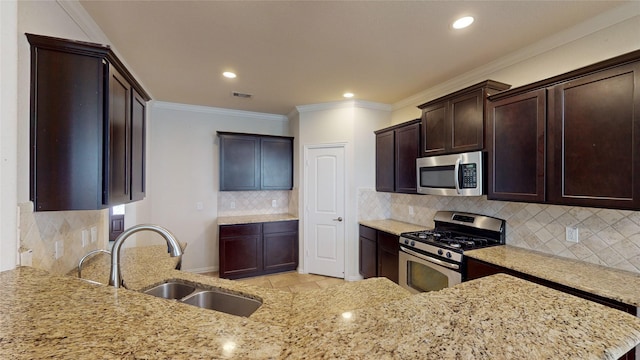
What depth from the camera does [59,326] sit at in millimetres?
740

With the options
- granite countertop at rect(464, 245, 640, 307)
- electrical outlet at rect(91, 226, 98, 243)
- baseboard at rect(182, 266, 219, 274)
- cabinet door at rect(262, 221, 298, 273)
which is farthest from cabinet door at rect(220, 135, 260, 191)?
granite countertop at rect(464, 245, 640, 307)

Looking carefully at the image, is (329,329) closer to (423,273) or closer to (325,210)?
(423,273)

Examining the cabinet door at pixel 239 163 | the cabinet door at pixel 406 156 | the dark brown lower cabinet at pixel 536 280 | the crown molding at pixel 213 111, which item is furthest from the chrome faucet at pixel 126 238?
the crown molding at pixel 213 111

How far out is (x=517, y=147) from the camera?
2201 mm

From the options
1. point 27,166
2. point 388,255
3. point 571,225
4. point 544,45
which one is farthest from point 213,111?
point 571,225

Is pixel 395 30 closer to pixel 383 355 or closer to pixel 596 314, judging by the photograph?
pixel 596 314

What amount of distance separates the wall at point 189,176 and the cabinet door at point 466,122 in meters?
3.37

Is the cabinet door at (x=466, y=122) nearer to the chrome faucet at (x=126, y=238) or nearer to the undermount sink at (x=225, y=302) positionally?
the undermount sink at (x=225, y=302)

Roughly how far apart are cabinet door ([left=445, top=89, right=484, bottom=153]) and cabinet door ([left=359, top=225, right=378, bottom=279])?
1.60 m

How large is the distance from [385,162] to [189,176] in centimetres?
313

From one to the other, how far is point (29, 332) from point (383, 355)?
3.05 ft

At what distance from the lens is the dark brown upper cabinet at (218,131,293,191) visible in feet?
13.9

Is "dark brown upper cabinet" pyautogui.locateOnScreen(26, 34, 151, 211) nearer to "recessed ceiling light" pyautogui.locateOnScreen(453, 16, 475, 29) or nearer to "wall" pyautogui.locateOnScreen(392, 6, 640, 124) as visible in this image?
"recessed ceiling light" pyautogui.locateOnScreen(453, 16, 475, 29)

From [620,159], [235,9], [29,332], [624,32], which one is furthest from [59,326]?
[624,32]
